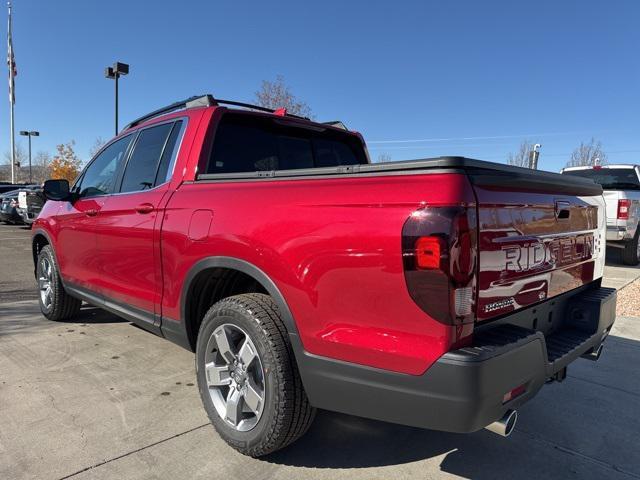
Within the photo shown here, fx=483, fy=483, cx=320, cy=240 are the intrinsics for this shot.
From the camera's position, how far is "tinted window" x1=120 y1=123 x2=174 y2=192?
137 inches

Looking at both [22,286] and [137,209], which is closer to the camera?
[137,209]

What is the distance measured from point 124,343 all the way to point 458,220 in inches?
140

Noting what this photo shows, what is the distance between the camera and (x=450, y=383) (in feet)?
5.90

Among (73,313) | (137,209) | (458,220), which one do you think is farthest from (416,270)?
(73,313)

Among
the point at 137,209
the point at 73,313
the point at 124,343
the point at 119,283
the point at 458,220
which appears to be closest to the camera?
the point at 458,220

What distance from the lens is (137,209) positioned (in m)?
3.36

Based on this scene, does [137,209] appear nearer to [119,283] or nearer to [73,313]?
[119,283]

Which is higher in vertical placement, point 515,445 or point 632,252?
point 632,252

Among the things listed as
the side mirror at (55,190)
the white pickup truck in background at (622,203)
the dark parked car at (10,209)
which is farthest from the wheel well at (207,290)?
the dark parked car at (10,209)

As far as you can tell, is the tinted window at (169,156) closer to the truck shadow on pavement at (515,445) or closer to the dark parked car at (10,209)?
the truck shadow on pavement at (515,445)

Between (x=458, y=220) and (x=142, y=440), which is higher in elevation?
(x=458, y=220)

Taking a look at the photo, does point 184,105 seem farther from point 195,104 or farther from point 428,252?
point 428,252

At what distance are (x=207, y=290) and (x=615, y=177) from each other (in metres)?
10.3

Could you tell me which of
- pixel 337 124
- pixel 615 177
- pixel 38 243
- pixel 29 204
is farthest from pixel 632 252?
pixel 29 204
